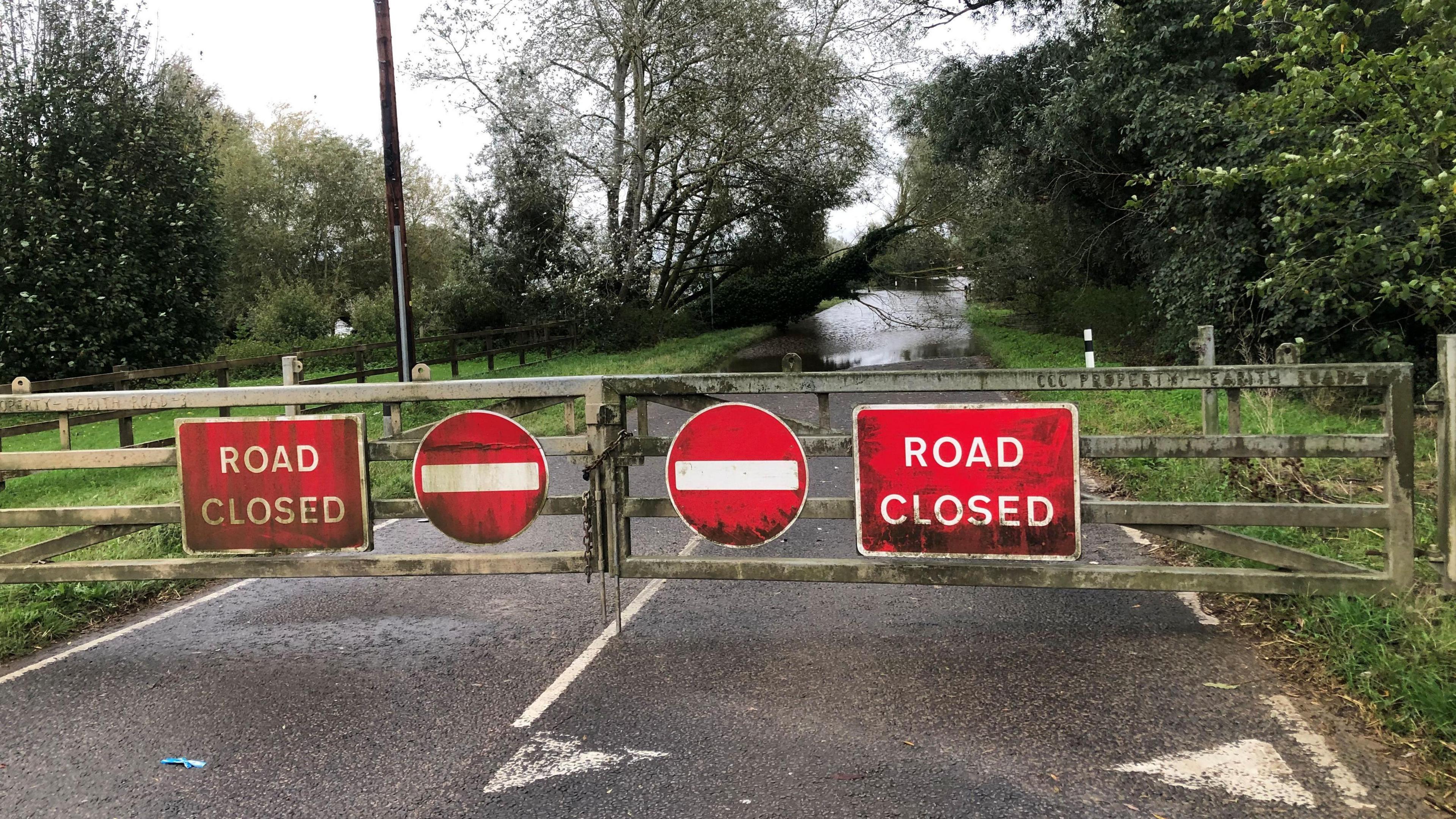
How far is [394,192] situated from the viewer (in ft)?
46.5

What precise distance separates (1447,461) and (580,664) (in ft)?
13.5

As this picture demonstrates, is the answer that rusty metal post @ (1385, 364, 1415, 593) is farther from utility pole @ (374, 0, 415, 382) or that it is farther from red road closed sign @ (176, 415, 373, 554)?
utility pole @ (374, 0, 415, 382)

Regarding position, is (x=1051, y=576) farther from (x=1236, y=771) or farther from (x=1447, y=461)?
(x=1447, y=461)

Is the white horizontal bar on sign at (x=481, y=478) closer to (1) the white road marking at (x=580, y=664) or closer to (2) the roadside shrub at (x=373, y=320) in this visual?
(1) the white road marking at (x=580, y=664)

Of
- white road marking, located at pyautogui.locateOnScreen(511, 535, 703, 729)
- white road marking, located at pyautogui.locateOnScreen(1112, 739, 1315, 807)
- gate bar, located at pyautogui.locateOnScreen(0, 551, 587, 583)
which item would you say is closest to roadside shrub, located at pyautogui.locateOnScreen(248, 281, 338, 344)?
gate bar, located at pyautogui.locateOnScreen(0, 551, 587, 583)

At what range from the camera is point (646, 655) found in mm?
4914

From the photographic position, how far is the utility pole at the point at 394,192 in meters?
14.2

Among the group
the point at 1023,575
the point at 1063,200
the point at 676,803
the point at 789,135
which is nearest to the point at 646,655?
the point at 676,803

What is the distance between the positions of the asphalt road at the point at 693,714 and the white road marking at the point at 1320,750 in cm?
1

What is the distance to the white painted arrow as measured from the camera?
361 cm

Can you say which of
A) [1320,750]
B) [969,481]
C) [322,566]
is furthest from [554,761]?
[1320,750]

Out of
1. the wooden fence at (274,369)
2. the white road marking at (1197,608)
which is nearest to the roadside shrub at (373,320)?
the wooden fence at (274,369)

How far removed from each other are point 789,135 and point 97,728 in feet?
90.4

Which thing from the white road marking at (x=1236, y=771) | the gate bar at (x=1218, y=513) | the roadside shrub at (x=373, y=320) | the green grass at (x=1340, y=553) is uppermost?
the roadside shrub at (x=373, y=320)
